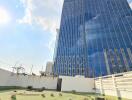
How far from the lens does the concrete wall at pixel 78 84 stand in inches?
935

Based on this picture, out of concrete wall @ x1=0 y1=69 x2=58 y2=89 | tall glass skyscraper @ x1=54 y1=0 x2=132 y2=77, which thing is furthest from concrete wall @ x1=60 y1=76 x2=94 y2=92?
tall glass skyscraper @ x1=54 y1=0 x2=132 y2=77

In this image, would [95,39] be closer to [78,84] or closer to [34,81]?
[78,84]

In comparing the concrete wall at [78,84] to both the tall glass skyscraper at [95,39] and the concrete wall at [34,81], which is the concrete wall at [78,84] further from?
the tall glass skyscraper at [95,39]

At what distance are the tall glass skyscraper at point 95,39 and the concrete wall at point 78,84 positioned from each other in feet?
82.9

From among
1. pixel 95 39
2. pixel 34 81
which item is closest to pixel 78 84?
pixel 34 81

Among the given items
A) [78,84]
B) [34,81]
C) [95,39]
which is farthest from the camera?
[95,39]

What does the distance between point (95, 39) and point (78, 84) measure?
3506 cm

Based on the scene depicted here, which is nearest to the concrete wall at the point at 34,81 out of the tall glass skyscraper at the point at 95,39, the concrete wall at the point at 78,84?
the concrete wall at the point at 78,84

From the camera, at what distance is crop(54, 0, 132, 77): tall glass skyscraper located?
48.5 meters

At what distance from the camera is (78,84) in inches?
956

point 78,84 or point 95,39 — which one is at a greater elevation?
point 95,39

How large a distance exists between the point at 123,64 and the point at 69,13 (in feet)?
136

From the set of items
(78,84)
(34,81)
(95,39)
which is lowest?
(78,84)

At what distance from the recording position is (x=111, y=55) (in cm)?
5066
